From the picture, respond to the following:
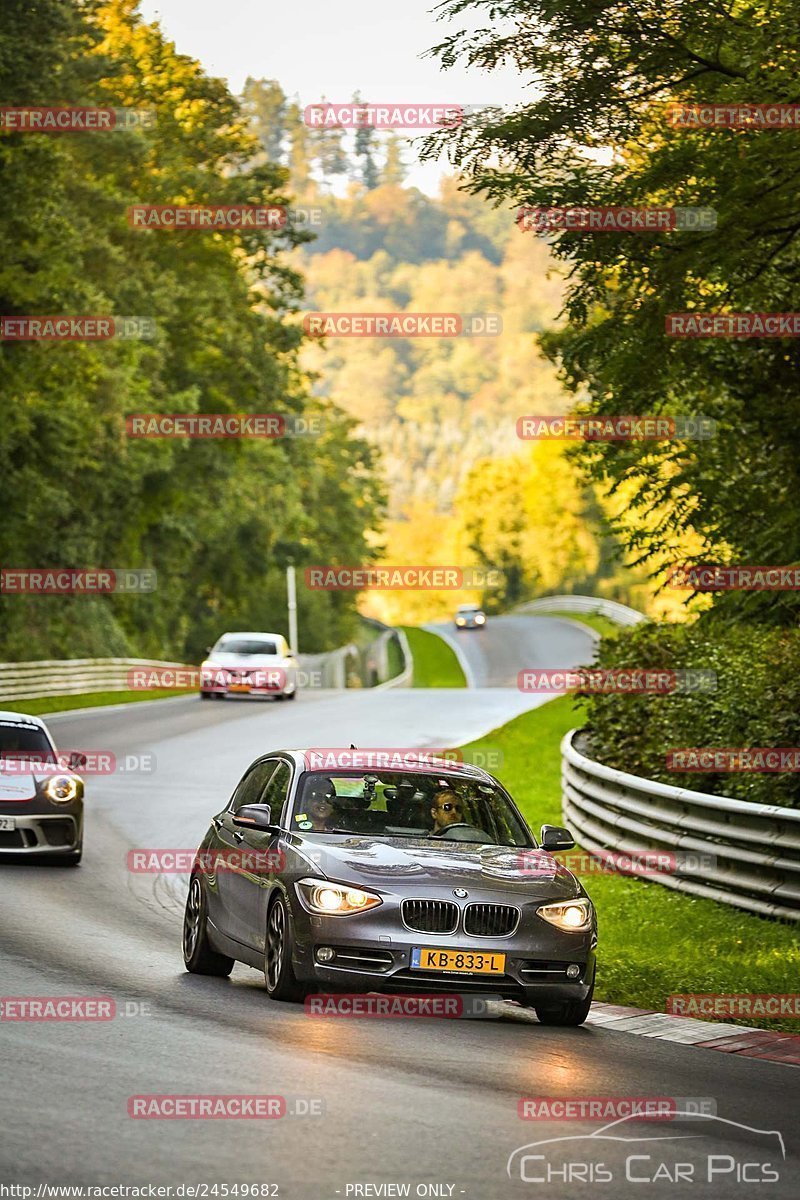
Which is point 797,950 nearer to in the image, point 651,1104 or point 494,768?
point 651,1104

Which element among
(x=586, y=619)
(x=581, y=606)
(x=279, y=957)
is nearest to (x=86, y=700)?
(x=279, y=957)

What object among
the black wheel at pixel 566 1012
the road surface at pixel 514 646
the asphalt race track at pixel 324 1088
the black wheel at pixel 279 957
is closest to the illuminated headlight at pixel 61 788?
the asphalt race track at pixel 324 1088

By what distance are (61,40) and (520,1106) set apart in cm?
3610

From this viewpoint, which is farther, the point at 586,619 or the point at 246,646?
the point at 586,619

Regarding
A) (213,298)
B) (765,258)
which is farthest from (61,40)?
(765,258)

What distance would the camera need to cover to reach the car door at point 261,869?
10.9 meters

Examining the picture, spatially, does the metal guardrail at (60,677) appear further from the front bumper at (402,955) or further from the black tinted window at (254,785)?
the front bumper at (402,955)

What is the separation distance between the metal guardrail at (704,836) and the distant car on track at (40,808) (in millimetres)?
5314

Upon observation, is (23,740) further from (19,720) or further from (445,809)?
(445,809)

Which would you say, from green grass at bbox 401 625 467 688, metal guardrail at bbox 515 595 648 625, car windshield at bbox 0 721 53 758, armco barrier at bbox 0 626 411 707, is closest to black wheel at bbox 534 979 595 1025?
car windshield at bbox 0 721 53 758

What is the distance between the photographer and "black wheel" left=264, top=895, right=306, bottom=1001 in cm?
1034

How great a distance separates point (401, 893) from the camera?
10141mm

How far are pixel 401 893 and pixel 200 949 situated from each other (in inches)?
91.6

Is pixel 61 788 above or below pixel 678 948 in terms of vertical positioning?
below
